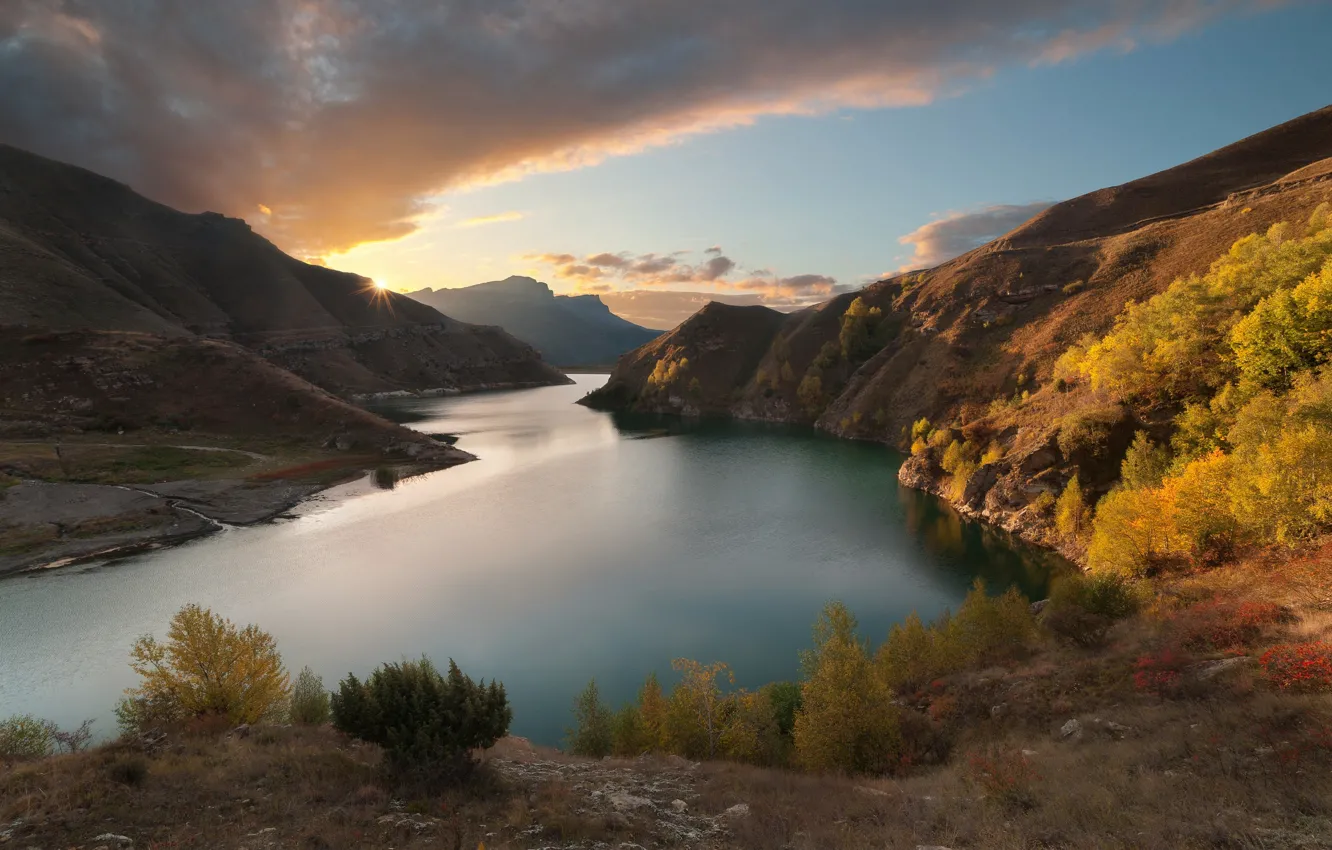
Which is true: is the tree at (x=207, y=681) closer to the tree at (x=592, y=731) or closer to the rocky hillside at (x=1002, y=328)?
the tree at (x=592, y=731)

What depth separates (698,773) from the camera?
21297mm

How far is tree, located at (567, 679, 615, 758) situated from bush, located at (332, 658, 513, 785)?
9360mm

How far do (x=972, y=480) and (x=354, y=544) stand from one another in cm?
6619

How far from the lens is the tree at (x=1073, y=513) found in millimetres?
49584

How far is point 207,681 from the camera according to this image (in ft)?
83.9

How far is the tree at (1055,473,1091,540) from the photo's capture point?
4958cm

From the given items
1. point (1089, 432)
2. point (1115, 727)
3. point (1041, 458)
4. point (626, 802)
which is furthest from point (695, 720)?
point (1041, 458)

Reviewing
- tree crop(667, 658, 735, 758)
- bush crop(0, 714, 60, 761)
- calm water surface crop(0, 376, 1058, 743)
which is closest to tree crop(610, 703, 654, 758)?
tree crop(667, 658, 735, 758)

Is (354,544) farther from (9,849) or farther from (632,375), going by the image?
(632,375)

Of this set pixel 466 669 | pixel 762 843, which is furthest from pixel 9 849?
pixel 466 669

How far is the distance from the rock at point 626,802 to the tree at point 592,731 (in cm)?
935

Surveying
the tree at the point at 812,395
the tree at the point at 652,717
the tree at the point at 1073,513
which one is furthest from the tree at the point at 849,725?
the tree at the point at 812,395

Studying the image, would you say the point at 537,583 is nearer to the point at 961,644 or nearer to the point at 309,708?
the point at 309,708

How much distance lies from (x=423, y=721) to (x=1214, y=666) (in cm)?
2666
